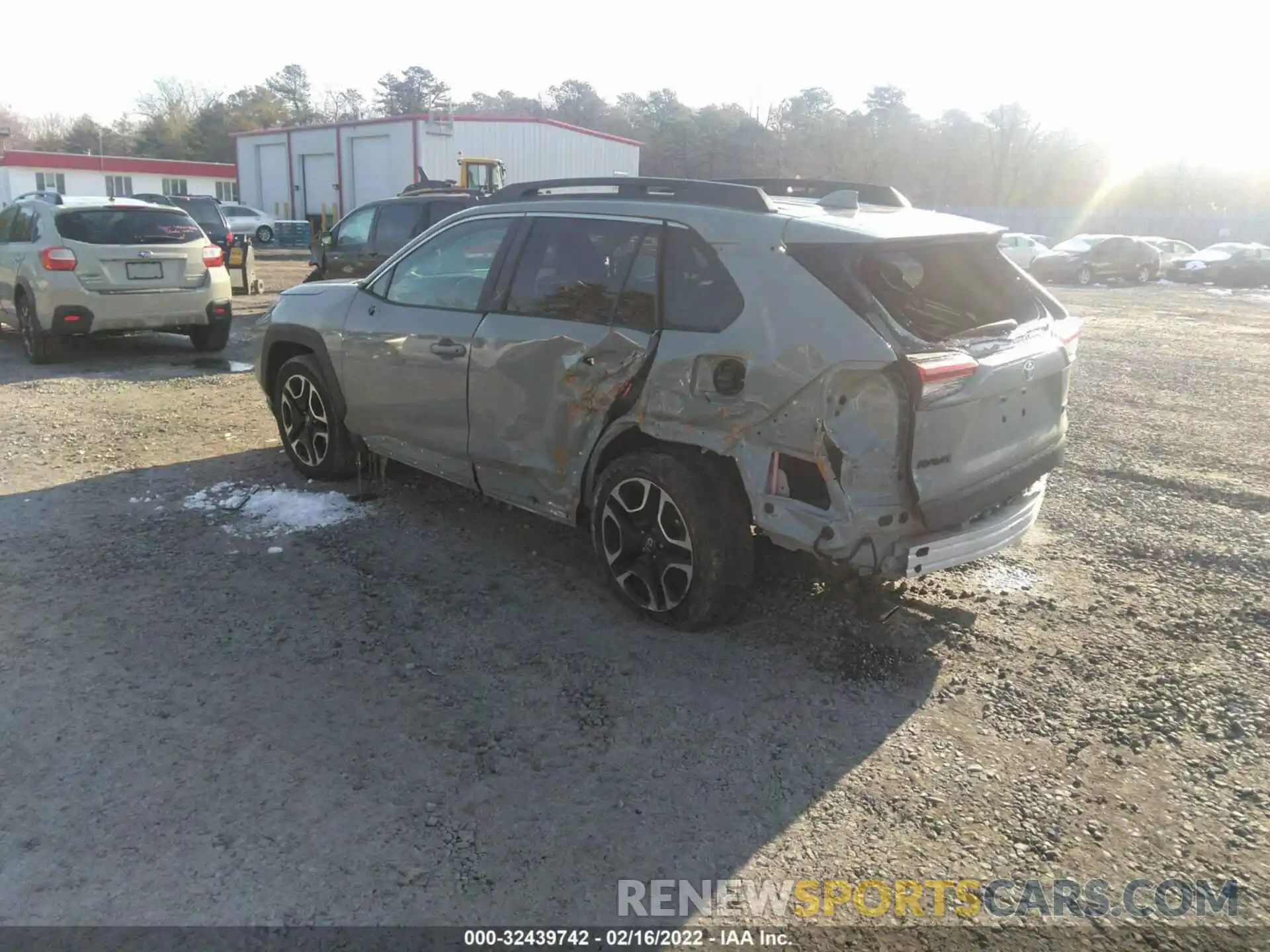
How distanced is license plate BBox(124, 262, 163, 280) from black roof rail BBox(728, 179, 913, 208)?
7242 millimetres

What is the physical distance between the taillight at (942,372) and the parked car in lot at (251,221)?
36.3m

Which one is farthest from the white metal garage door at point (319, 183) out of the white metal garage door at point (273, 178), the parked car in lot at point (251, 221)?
the parked car in lot at point (251, 221)

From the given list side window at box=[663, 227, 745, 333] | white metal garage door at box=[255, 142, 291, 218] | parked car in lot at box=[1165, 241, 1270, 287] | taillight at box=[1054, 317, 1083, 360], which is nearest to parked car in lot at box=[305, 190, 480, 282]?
side window at box=[663, 227, 745, 333]

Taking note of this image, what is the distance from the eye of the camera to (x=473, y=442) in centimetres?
487

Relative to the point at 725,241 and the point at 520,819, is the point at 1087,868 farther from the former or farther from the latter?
the point at 725,241

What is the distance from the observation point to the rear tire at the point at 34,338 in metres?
9.80

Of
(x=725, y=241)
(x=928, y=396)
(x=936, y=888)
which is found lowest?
(x=936, y=888)

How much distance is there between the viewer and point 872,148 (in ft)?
227

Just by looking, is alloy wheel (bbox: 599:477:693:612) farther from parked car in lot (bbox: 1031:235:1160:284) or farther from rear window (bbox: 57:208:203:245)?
parked car in lot (bbox: 1031:235:1160:284)

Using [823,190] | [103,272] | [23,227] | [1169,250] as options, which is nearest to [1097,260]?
[1169,250]

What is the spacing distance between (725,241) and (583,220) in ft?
3.06

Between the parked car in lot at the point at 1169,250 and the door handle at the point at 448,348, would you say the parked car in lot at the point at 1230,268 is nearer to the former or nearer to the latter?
the parked car in lot at the point at 1169,250

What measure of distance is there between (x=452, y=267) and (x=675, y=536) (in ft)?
7.06

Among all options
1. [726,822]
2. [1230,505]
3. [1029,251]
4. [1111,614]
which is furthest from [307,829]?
[1029,251]
